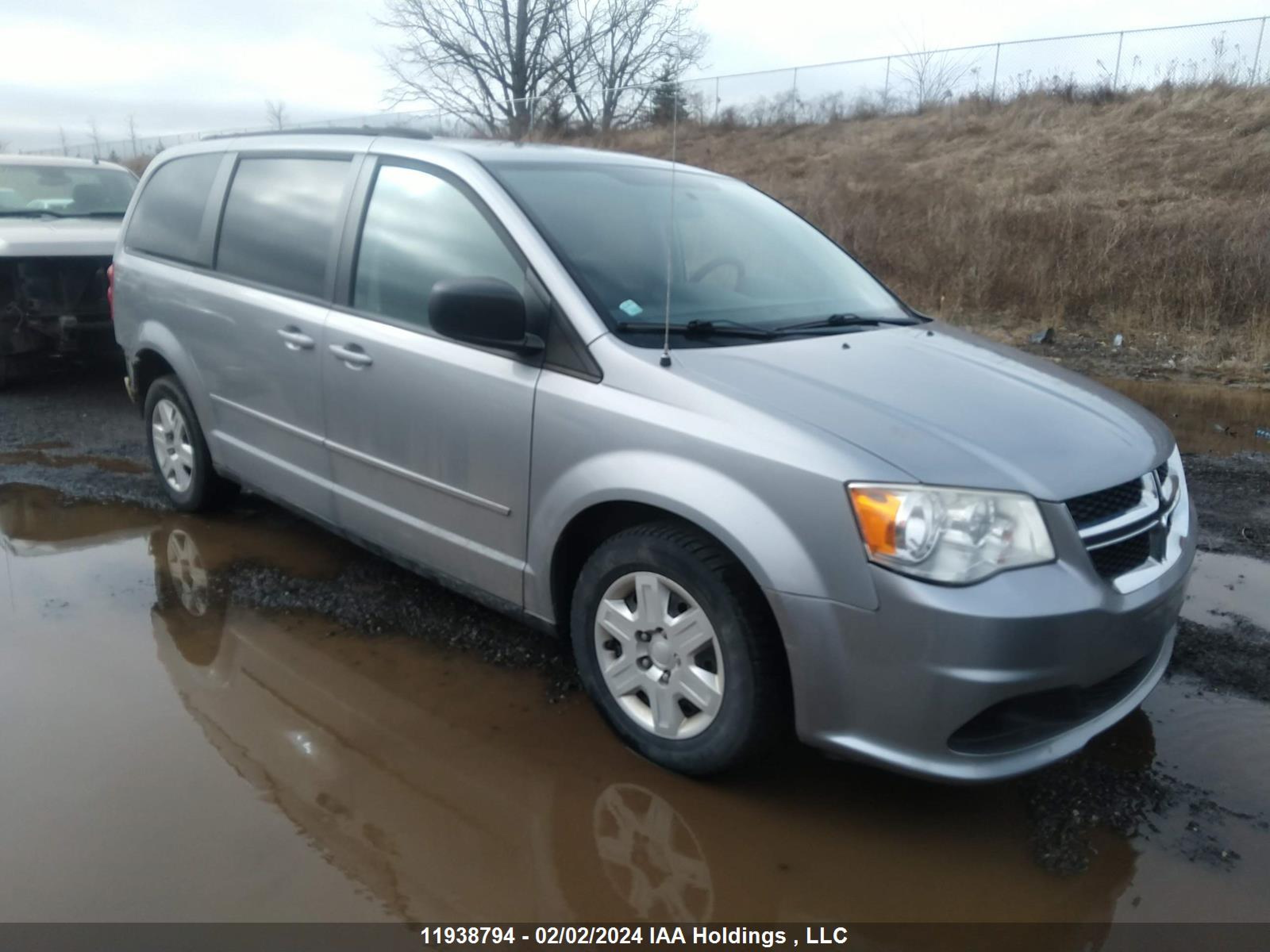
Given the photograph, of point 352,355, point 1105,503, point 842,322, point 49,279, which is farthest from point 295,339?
point 49,279

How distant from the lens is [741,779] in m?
2.90

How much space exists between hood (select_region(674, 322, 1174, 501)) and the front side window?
2.73 ft

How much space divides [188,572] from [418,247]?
1921 mm

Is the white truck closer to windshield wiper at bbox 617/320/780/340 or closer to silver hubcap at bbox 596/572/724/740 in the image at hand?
windshield wiper at bbox 617/320/780/340

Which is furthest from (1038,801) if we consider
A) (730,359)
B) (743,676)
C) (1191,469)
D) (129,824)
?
(1191,469)

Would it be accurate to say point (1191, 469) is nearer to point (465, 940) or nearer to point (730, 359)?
point (730, 359)

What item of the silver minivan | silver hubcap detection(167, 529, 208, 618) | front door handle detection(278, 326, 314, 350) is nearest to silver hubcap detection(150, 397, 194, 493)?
silver hubcap detection(167, 529, 208, 618)

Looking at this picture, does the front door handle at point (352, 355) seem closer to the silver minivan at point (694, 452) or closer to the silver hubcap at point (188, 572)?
the silver minivan at point (694, 452)

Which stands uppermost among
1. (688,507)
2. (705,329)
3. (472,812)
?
(705,329)

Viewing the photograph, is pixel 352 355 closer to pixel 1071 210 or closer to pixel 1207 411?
pixel 1207 411

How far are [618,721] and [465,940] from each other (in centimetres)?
84

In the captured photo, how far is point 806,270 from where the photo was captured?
12.6ft

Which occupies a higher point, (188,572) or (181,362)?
(181,362)

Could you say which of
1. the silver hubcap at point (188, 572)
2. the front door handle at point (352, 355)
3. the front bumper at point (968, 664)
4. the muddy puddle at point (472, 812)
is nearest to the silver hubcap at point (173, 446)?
the silver hubcap at point (188, 572)
